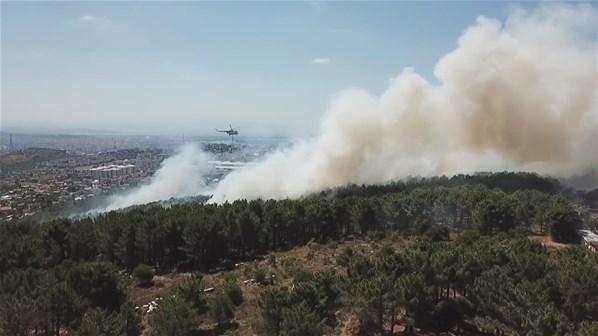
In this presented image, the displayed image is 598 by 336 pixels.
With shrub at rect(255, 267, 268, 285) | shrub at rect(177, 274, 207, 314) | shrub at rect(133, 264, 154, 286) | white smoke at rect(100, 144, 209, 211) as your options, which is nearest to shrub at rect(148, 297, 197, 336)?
shrub at rect(177, 274, 207, 314)

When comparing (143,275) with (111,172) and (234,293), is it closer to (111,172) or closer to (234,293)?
(234,293)

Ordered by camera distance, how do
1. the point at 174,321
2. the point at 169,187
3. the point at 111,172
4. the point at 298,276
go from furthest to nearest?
the point at 111,172 → the point at 169,187 → the point at 298,276 → the point at 174,321

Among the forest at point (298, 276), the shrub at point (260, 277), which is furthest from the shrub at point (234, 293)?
the shrub at point (260, 277)

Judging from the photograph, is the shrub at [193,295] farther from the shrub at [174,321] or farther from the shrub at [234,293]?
the shrub at [174,321]

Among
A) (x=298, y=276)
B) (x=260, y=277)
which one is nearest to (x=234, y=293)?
(x=260, y=277)

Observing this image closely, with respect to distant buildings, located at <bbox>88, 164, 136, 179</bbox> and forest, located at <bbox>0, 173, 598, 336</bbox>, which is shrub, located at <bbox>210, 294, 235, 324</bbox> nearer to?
forest, located at <bbox>0, 173, 598, 336</bbox>

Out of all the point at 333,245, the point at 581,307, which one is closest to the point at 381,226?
the point at 333,245
